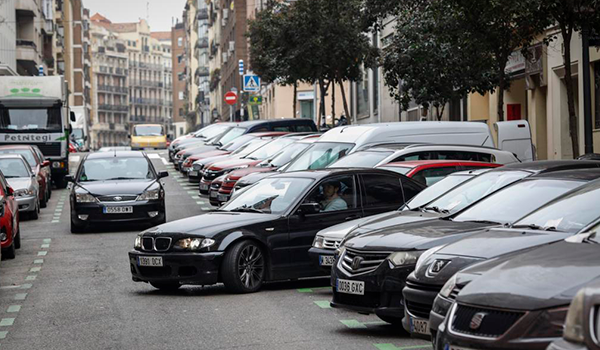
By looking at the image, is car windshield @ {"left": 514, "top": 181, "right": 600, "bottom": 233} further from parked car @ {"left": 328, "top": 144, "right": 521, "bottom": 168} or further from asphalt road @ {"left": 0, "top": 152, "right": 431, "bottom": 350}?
parked car @ {"left": 328, "top": 144, "right": 521, "bottom": 168}

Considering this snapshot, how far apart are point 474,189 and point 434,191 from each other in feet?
3.38

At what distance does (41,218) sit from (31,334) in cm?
1610

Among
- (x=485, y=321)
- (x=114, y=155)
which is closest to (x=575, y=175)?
(x=485, y=321)

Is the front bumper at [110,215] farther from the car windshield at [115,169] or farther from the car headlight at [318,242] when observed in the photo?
the car headlight at [318,242]

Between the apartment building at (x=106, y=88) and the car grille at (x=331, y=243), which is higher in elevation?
the apartment building at (x=106, y=88)

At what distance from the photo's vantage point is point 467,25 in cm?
2230

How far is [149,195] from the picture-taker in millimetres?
22375

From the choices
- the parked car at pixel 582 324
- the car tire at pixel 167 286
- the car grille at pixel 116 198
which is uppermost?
the car grille at pixel 116 198

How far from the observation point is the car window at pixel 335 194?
548 inches

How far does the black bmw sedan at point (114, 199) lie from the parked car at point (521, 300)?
1577cm

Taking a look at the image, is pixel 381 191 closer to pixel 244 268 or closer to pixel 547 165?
pixel 244 268

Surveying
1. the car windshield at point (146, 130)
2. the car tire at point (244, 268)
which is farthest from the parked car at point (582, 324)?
the car windshield at point (146, 130)

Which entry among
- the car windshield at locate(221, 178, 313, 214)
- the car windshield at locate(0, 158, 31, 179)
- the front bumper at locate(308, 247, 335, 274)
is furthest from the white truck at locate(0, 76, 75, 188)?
the front bumper at locate(308, 247, 335, 274)

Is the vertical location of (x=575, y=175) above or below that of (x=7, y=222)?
above
